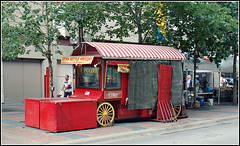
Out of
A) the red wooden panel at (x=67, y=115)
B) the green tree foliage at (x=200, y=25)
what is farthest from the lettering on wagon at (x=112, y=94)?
the green tree foliage at (x=200, y=25)

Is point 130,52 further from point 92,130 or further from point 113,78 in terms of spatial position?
point 92,130

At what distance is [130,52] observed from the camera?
11.5 m

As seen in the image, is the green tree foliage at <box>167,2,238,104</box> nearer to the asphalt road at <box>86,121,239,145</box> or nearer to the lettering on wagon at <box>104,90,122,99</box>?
the asphalt road at <box>86,121,239,145</box>

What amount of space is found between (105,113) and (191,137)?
3.10 metres

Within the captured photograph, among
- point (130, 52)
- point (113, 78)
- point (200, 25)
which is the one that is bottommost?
point (113, 78)

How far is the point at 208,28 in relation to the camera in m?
14.7

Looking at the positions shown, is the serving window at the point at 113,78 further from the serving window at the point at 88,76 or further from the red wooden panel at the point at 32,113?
the red wooden panel at the point at 32,113

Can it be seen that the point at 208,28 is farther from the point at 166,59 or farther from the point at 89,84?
the point at 89,84

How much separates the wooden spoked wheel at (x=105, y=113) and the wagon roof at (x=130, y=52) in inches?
66.1

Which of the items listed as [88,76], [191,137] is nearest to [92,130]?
[88,76]

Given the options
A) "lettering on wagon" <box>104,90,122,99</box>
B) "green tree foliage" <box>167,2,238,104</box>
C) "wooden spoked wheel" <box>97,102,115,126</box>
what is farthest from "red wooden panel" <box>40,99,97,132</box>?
"green tree foliage" <box>167,2,238,104</box>

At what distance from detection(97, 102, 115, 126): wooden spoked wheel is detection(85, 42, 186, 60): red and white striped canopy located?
1711 millimetres

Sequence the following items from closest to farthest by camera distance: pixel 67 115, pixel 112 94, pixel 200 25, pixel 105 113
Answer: pixel 67 115, pixel 105 113, pixel 112 94, pixel 200 25

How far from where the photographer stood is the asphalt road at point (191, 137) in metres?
8.62
